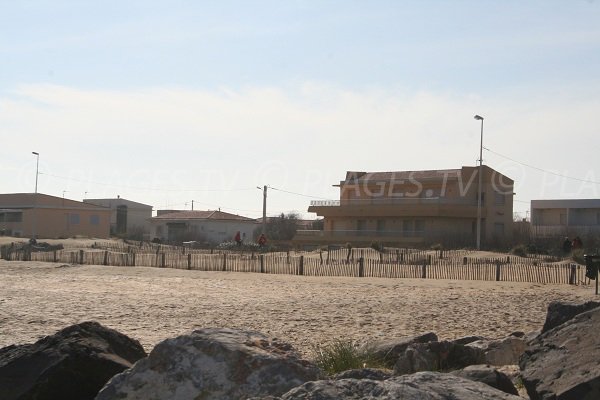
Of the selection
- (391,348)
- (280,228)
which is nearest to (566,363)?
(391,348)

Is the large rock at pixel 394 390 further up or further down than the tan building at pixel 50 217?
further down

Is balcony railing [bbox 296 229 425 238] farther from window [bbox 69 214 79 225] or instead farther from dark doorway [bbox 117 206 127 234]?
dark doorway [bbox 117 206 127 234]

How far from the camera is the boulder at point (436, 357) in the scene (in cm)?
798

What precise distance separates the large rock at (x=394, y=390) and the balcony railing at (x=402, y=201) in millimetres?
55776

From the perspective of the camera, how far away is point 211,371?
5469 mm

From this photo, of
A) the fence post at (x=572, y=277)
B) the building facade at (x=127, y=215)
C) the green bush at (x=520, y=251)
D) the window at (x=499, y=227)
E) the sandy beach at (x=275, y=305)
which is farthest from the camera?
the building facade at (x=127, y=215)

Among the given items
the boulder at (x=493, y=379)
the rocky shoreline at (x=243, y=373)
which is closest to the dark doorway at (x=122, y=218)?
the rocky shoreline at (x=243, y=373)

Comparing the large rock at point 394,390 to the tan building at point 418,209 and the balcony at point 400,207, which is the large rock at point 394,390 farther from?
the balcony at point 400,207

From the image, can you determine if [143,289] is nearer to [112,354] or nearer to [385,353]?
[385,353]

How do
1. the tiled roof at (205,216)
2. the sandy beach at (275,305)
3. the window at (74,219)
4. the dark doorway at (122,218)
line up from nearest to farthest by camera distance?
the sandy beach at (275,305), the window at (74,219), the tiled roof at (205,216), the dark doorway at (122,218)

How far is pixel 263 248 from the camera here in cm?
5456

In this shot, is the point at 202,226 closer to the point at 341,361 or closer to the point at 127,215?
the point at 127,215

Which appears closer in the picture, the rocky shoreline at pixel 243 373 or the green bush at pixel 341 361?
the rocky shoreline at pixel 243 373

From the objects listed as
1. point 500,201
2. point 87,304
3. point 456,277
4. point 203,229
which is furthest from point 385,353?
point 203,229
